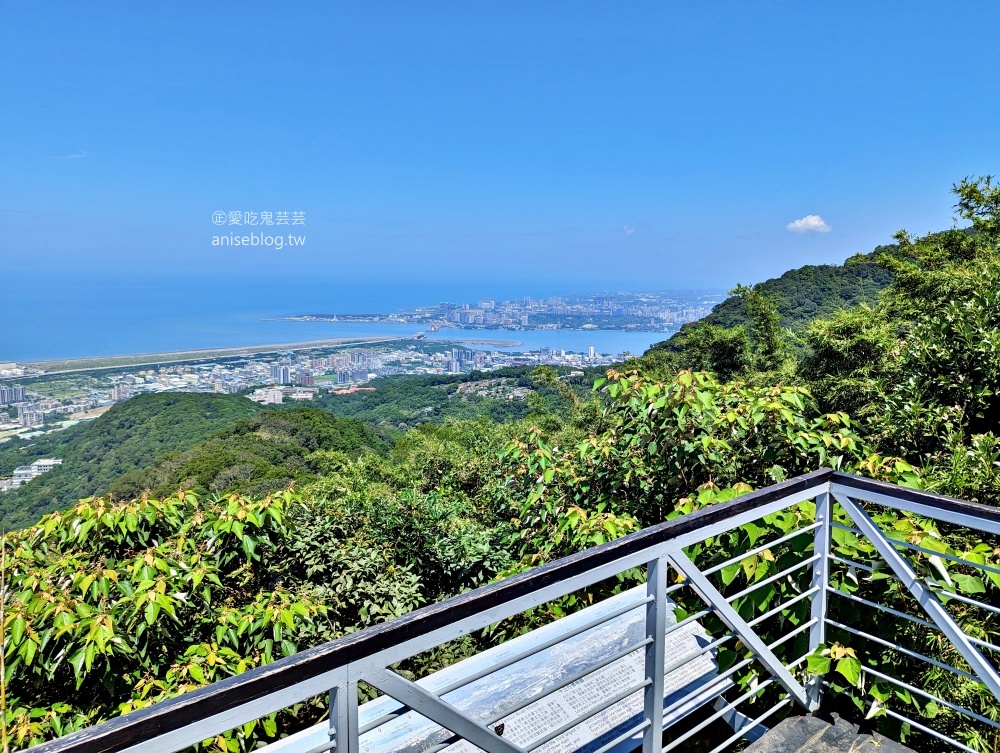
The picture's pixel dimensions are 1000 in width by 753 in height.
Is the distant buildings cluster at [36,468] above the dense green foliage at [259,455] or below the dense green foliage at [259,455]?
below

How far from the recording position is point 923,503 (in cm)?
155

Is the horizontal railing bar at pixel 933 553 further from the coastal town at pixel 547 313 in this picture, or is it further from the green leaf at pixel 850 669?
the coastal town at pixel 547 313

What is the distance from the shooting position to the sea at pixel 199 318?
106 ft

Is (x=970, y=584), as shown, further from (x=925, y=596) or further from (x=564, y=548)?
(x=564, y=548)

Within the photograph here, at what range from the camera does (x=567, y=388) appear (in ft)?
29.3

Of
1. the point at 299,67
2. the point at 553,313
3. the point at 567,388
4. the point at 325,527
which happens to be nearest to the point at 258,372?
the point at 299,67

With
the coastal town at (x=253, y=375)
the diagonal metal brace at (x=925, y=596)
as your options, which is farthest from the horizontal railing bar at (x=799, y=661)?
the coastal town at (x=253, y=375)

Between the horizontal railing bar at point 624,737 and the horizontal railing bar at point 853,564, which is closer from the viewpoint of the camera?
the horizontal railing bar at point 624,737

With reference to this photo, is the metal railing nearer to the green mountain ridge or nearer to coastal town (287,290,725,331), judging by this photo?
the green mountain ridge

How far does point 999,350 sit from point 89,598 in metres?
4.41

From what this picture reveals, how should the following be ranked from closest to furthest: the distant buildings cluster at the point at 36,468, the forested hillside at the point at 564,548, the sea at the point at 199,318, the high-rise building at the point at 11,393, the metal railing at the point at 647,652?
1. the metal railing at the point at 647,652
2. the forested hillside at the point at 564,548
3. the distant buildings cluster at the point at 36,468
4. the high-rise building at the point at 11,393
5. the sea at the point at 199,318

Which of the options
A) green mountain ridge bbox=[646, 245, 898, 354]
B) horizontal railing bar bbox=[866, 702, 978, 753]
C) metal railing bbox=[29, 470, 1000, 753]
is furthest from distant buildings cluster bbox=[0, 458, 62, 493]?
horizontal railing bar bbox=[866, 702, 978, 753]

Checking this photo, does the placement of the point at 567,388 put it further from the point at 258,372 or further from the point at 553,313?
the point at 553,313

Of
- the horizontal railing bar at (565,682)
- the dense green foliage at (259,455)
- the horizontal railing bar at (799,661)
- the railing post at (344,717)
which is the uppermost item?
the railing post at (344,717)
